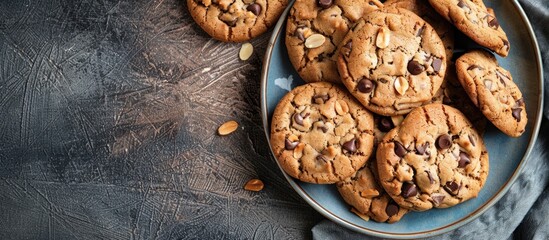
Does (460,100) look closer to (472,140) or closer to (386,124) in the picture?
(472,140)

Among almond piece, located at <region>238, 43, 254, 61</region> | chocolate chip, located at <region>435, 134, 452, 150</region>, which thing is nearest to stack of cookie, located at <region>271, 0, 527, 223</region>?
chocolate chip, located at <region>435, 134, 452, 150</region>

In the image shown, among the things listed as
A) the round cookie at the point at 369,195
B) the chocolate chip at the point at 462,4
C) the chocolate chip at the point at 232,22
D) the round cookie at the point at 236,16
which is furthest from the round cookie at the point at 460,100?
the chocolate chip at the point at 232,22

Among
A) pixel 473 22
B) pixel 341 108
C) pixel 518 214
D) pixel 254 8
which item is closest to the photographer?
pixel 473 22

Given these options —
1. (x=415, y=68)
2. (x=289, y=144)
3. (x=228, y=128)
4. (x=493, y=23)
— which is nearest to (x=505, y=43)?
(x=493, y=23)

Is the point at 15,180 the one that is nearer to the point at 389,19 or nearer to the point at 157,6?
the point at 157,6

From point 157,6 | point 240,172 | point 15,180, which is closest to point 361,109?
point 240,172
